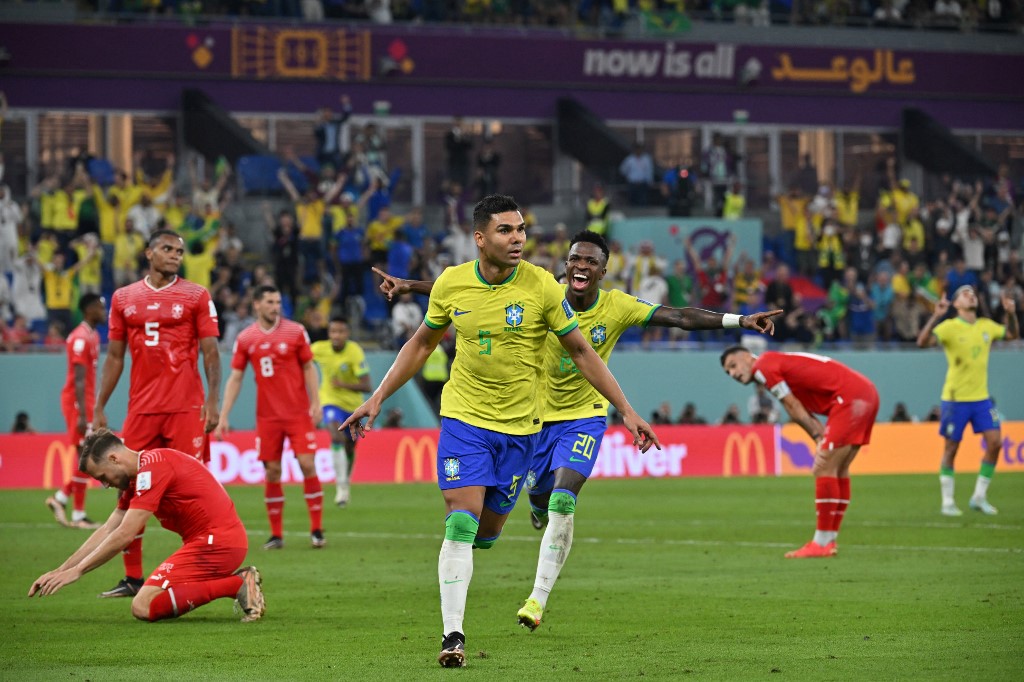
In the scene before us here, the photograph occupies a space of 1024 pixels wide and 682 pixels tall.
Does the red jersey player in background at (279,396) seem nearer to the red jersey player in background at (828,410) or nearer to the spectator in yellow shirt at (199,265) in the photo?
the red jersey player in background at (828,410)

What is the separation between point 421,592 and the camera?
12914mm

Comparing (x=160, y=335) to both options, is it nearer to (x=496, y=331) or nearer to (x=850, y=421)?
(x=496, y=331)

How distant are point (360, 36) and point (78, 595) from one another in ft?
88.1

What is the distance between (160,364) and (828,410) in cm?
673

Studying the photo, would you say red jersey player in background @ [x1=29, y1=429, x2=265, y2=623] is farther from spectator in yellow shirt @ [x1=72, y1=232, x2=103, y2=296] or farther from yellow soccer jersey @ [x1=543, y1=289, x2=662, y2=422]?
spectator in yellow shirt @ [x1=72, y1=232, x2=103, y2=296]

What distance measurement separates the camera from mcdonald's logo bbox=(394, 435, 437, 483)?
28094 mm

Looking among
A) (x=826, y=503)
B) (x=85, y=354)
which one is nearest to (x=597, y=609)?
(x=826, y=503)

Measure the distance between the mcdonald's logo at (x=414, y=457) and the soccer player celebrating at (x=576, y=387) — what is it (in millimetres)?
15995

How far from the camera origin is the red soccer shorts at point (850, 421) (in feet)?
50.9

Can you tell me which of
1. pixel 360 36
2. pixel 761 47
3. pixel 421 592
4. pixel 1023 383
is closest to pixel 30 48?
pixel 360 36

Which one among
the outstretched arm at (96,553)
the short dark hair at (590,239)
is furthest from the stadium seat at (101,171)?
the outstretched arm at (96,553)

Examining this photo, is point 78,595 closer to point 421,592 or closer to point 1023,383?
point 421,592

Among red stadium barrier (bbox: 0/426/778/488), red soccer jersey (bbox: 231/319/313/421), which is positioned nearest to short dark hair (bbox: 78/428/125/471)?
red soccer jersey (bbox: 231/319/313/421)

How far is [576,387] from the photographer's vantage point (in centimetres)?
1152
